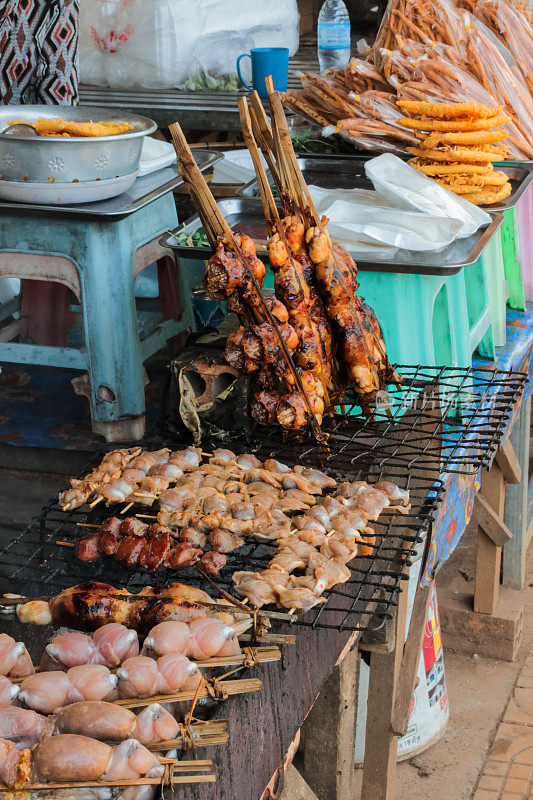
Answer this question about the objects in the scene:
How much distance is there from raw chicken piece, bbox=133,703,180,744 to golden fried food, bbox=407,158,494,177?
8.35 feet

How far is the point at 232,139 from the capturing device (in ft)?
18.2

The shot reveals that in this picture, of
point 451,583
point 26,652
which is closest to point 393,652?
point 26,652

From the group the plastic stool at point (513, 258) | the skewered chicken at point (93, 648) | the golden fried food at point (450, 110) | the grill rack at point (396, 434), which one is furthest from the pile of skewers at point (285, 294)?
the plastic stool at point (513, 258)

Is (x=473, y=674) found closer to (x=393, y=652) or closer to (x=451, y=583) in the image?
(x=451, y=583)

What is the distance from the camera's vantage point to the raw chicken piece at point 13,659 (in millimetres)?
1533

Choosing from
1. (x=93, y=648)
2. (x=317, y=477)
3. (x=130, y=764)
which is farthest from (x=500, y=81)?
(x=130, y=764)

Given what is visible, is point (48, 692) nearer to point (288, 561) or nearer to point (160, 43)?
point (288, 561)

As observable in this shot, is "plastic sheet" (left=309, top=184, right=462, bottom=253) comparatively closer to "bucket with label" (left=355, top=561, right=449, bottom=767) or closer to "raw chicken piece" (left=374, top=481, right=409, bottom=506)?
"raw chicken piece" (left=374, top=481, right=409, bottom=506)

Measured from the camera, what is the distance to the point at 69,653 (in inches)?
61.6

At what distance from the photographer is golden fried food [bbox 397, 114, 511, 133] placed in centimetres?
329

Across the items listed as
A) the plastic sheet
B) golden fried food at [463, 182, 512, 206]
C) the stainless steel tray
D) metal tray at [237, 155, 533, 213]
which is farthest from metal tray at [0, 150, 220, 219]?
golden fried food at [463, 182, 512, 206]

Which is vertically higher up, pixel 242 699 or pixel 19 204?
pixel 19 204

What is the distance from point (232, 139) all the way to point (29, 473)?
3094mm

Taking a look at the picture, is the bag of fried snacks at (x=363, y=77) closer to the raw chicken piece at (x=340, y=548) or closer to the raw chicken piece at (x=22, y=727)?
the raw chicken piece at (x=340, y=548)
